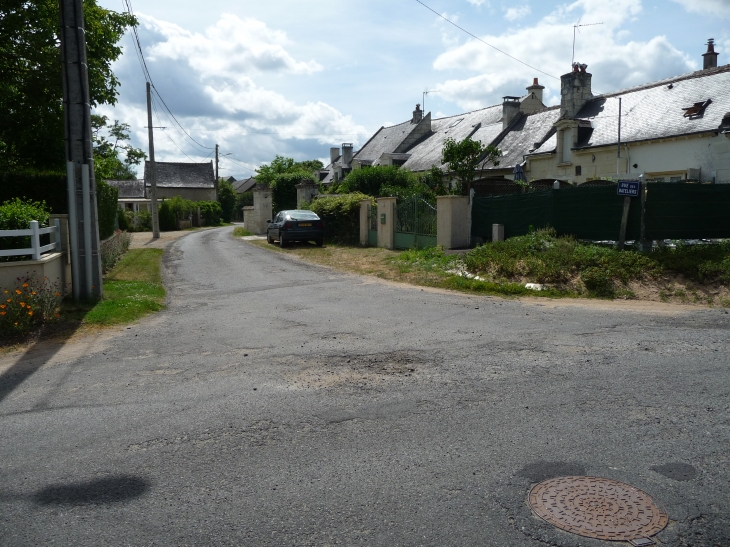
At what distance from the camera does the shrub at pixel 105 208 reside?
57.4 ft

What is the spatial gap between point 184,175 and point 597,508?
75.3 metres

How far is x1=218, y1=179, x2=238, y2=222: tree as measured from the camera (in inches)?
2790

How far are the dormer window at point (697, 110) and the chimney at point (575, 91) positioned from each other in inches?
289

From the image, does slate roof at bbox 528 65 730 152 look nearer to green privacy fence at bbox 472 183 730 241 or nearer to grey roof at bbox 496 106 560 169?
grey roof at bbox 496 106 560 169

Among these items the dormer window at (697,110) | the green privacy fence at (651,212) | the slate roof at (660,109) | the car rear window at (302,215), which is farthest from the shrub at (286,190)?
the green privacy fence at (651,212)

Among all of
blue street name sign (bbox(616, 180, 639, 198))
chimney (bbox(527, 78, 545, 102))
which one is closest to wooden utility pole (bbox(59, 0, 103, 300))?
blue street name sign (bbox(616, 180, 639, 198))

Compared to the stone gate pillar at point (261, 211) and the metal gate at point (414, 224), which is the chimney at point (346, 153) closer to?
the stone gate pillar at point (261, 211)

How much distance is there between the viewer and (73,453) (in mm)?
4418

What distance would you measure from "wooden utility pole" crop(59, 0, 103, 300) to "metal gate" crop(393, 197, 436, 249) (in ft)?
34.4

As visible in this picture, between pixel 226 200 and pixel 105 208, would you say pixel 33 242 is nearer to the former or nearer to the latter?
pixel 105 208

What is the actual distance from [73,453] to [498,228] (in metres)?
13.7

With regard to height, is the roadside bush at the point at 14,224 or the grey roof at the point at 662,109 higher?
the grey roof at the point at 662,109

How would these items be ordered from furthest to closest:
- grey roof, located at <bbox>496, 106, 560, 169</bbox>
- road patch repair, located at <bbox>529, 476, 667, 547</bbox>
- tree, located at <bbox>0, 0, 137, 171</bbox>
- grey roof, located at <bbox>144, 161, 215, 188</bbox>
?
grey roof, located at <bbox>144, 161, 215, 188</bbox> → grey roof, located at <bbox>496, 106, 560, 169</bbox> → tree, located at <bbox>0, 0, 137, 171</bbox> → road patch repair, located at <bbox>529, 476, 667, 547</bbox>

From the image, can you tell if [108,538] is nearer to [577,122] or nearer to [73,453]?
[73,453]
